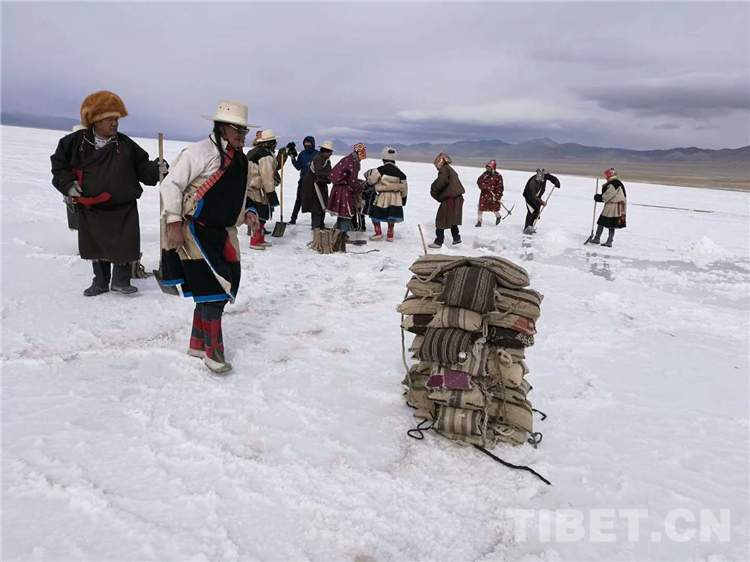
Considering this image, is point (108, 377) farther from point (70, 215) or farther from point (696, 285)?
point (696, 285)

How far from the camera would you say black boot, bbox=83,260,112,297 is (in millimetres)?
5320

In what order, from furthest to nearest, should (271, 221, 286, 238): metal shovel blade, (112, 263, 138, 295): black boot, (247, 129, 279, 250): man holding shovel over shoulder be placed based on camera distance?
(271, 221, 286, 238): metal shovel blade < (247, 129, 279, 250): man holding shovel over shoulder < (112, 263, 138, 295): black boot

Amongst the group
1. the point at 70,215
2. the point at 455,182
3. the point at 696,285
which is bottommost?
the point at 696,285

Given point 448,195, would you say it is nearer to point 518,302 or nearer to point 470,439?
point 518,302

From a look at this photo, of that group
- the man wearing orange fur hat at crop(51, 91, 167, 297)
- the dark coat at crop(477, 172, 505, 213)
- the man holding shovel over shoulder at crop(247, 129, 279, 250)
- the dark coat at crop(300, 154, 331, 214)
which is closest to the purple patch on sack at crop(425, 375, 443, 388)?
the man wearing orange fur hat at crop(51, 91, 167, 297)

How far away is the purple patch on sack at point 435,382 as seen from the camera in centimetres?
326

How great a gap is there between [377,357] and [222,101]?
2.51 meters

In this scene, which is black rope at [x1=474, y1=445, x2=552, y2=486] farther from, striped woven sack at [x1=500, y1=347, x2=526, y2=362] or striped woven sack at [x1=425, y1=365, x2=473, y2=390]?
striped woven sack at [x1=500, y1=347, x2=526, y2=362]

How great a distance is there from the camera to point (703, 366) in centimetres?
474

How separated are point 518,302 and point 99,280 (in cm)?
450

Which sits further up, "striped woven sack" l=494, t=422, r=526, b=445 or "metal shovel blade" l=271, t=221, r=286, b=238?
"metal shovel blade" l=271, t=221, r=286, b=238

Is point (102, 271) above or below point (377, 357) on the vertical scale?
above

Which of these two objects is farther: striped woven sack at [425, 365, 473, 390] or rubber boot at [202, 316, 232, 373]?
rubber boot at [202, 316, 232, 373]

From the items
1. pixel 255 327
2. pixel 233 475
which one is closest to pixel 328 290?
pixel 255 327
